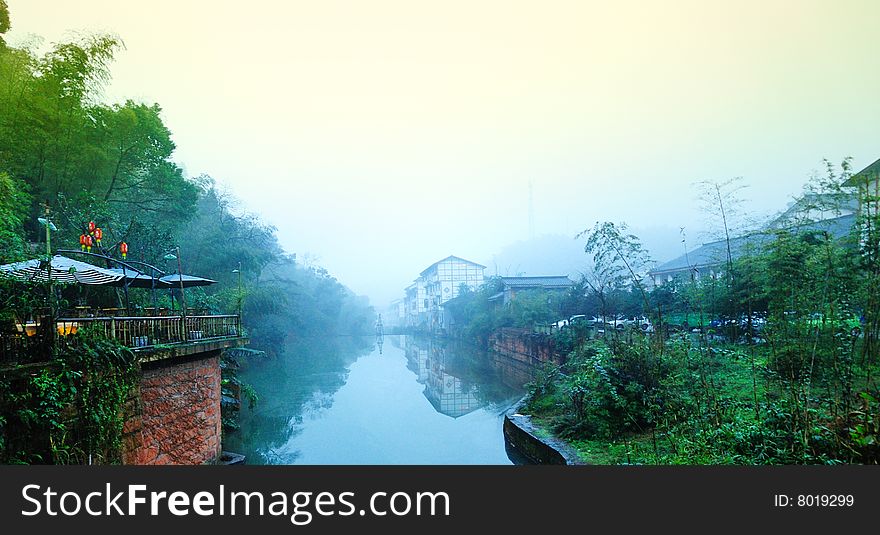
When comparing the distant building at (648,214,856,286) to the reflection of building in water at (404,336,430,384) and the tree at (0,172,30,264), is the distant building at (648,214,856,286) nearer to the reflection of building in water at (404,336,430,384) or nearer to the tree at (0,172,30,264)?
the reflection of building in water at (404,336,430,384)

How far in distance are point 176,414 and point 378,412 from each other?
5928 millimetres

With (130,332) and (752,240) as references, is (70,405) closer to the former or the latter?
(130,332)

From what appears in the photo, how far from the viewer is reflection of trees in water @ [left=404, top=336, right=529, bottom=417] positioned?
11.1m

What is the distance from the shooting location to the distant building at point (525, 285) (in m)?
20.9

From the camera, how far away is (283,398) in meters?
11.9

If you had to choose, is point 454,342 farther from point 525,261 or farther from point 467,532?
point 467,532

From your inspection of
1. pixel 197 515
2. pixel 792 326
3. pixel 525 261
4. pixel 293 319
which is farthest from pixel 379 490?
pixel 525 261

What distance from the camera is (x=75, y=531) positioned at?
2.34m

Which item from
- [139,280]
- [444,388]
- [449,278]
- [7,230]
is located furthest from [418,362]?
[7,230]

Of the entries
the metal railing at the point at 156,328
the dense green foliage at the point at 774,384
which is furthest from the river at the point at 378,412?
the metal railing at the point at 156,328

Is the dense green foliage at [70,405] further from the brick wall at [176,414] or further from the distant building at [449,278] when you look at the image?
the distant building at [449,278]

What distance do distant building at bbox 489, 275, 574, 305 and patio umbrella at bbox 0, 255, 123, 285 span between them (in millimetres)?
16151

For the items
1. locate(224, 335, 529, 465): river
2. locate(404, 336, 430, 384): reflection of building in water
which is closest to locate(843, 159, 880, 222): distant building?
locate(224, 335, 529, 465): river

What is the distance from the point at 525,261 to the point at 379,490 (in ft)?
112
